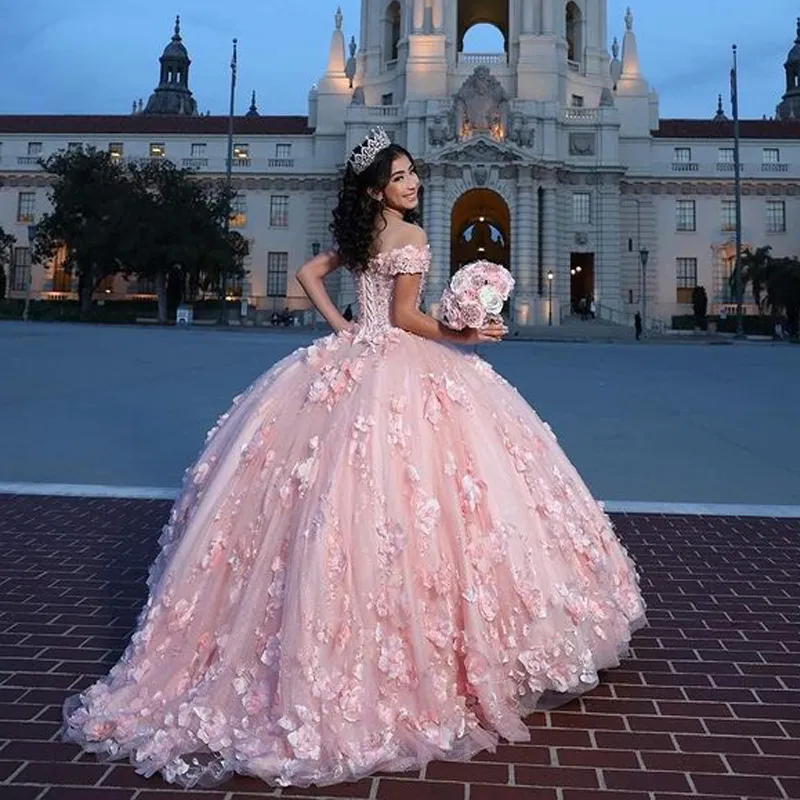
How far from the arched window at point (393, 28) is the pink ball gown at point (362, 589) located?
5589 centimetres

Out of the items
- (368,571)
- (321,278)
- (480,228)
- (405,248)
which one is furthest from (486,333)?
(480,228)

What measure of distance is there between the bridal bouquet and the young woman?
0.07 meters

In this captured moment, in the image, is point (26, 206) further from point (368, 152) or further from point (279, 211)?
point (368, 152)

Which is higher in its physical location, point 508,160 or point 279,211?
point 508,160

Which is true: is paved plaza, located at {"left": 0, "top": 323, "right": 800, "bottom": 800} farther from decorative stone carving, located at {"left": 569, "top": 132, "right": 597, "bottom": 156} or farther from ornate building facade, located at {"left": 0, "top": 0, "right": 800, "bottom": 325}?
decorative stone carving, located at {"left": 569, "top": 132, "right": 597, "bottom": 156}

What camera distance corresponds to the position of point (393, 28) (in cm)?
5538

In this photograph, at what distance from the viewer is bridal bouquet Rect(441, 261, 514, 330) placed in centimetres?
313

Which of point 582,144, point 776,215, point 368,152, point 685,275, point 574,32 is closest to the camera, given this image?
point 368,152

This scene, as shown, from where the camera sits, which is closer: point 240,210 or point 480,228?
point 240,210

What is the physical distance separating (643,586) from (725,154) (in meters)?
57.4

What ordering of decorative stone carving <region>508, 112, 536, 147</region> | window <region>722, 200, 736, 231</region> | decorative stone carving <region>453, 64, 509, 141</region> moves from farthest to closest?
window <region>722, 200, 736, 231</region>
decorative stone carving <region>508, 112, 536, 147</region>
decorative stone carving <region>453, 64, 509, 141</region>

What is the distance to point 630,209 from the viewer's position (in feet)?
180

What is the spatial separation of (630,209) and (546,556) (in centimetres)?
5540

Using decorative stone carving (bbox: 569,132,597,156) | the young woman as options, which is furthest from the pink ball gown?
decorative stone carving (bbox: 569,132,597,156)
